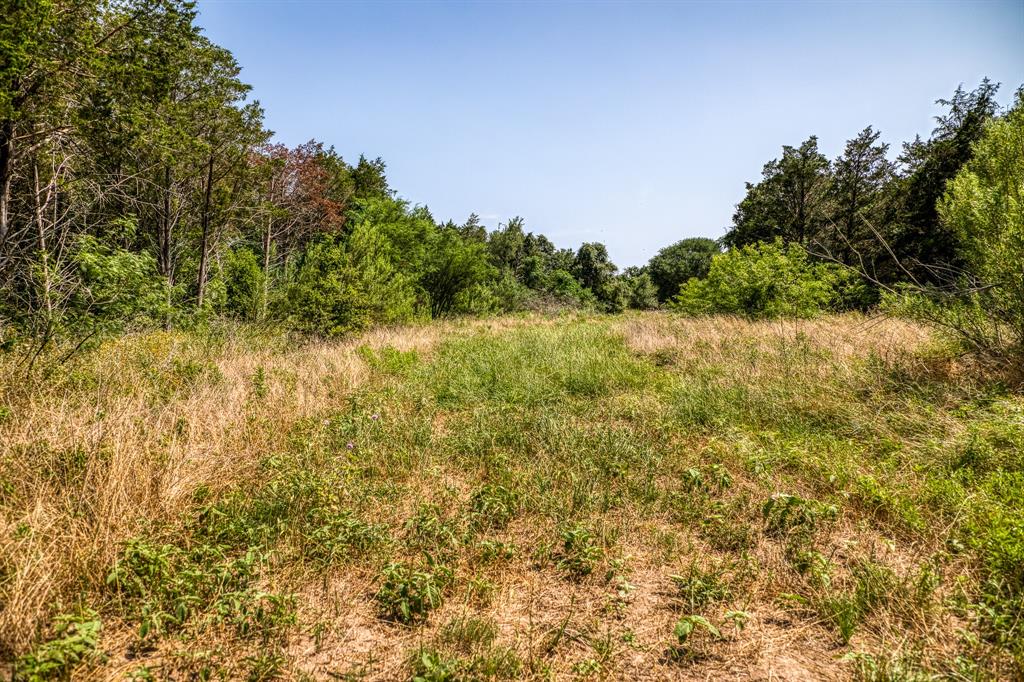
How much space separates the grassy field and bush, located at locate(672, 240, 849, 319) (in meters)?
8.49

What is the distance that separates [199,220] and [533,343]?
1546 centimetres

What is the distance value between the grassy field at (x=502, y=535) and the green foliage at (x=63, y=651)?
12mm

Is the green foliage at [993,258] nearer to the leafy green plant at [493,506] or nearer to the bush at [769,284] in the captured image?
the leafy green plant at [493,506]

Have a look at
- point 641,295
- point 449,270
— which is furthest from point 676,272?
point 449,270

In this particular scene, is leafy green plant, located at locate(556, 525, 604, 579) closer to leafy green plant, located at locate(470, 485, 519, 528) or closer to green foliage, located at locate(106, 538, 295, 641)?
leafy green plant, located at locate(470, 485, 519, 528)

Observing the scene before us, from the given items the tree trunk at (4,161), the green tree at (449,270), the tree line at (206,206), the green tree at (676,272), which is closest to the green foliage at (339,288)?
the tree line at (206,206)

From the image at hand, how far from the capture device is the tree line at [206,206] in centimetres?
641

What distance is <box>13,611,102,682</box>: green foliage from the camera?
5.51 ft

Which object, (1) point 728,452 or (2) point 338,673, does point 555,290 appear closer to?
(1) point 728,452

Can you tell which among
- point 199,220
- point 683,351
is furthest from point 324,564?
point 199,220

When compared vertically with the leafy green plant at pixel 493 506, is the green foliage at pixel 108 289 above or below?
above

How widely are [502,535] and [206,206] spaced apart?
706 inches

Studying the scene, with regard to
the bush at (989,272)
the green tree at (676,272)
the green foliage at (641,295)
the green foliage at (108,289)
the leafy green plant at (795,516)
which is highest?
the green tree at (676,272)

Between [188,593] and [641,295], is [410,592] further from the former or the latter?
[641,295]
